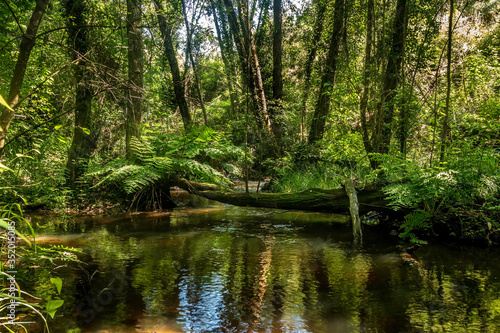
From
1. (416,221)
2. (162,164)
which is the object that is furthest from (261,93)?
(416,221)

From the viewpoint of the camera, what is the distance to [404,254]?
177 inches

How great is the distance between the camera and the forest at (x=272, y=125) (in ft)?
13.9

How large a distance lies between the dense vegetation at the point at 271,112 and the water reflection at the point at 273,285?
1.07m

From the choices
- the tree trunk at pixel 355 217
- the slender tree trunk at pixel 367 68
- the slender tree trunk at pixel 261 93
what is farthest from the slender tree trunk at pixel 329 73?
the tree trunk at pixel 355 217

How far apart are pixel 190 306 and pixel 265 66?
1030 cm

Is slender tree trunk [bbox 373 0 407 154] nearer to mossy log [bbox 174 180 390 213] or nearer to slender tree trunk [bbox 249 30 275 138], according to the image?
mossy log [bbox 174 180 390 213]

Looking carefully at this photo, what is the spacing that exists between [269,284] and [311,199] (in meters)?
3.22

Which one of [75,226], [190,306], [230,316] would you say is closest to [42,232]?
[75,226]

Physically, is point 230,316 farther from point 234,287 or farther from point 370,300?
point 370,300

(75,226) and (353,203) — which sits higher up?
(353,203)

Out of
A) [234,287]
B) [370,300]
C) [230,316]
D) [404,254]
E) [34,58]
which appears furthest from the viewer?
[34,58]

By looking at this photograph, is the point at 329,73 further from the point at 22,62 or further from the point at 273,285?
the point at 22,62

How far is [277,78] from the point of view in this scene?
1132cm

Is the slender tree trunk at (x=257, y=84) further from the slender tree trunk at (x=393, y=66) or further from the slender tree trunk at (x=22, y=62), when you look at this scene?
the slender tree trunk at (x=22, y=62)
